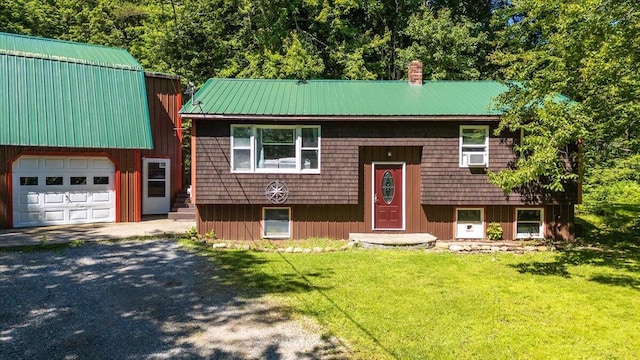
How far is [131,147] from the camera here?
12.5 metres

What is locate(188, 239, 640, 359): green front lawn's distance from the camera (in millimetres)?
4758

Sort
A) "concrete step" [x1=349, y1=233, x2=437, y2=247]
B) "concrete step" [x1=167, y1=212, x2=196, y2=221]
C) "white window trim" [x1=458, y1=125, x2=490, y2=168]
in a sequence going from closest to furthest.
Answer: "concrete step" [x1=349, y1=233, x2=437, y2=247]
"white window trim" [x1=458, y1=125, x2=490, y2=168]
"concrete step" [x1=167, y1=212, x2=196, y2=221]

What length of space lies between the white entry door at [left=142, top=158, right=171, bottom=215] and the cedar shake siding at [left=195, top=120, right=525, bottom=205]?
458 cm

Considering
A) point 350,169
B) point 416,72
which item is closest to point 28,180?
point 350,169

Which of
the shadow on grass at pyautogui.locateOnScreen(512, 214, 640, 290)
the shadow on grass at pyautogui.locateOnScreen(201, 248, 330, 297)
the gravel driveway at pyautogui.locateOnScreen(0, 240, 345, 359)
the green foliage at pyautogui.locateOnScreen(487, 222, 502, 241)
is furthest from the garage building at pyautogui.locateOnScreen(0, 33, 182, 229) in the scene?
the shadow on grass at pyautogui.locateOnScreen(512, 214, 640, 290)

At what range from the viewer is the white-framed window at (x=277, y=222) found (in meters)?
10.9

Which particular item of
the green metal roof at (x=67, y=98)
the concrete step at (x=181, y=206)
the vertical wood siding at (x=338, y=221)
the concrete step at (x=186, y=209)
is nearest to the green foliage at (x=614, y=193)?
the vertical wood siding at (x=338, y=221)

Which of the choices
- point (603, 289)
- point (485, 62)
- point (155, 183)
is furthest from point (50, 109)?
point (485, 62)

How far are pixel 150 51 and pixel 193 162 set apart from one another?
13647 millimetres

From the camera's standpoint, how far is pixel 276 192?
10391 millimetres

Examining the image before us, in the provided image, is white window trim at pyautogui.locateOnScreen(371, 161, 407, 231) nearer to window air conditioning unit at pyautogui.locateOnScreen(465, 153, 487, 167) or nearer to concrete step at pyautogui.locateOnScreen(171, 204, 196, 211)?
window air conditioning unit at pyautogui.locateOnScreen(465, 153, 487, 167)

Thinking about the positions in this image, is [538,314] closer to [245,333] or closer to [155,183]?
[245,333]

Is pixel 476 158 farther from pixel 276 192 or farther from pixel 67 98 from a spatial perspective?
pixel 67 98

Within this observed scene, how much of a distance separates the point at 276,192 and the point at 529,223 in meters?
7.24
